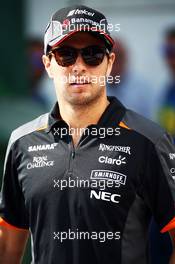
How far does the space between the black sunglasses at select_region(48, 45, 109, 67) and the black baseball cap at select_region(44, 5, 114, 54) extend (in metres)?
0.04

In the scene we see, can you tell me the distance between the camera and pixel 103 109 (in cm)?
377

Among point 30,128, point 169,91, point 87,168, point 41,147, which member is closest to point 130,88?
point 169,91

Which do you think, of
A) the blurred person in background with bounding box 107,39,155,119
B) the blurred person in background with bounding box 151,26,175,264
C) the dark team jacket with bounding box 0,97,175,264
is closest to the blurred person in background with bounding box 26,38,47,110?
the blurred person in background with bounding box 107,39,155,119

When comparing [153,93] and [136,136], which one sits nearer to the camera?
[136,136]

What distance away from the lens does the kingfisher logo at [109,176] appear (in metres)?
3.59

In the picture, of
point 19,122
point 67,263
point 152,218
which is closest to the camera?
point 67,263

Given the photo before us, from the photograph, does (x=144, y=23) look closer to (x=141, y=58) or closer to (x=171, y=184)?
(x=141, y=58)

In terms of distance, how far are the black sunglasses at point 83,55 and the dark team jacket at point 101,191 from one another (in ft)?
0.81

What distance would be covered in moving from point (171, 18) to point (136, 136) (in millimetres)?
5271

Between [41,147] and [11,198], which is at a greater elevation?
[41,147]

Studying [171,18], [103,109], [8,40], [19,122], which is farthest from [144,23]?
[103,109]

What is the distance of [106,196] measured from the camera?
357 cm

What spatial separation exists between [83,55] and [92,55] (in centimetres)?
4

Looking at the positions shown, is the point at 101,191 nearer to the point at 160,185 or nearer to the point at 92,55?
the point at 160,185
